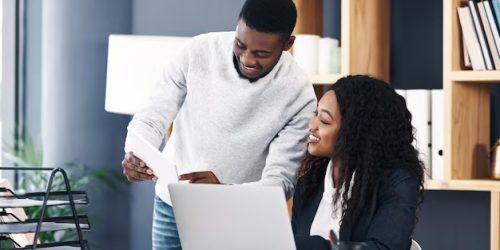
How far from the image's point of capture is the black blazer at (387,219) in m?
2.04

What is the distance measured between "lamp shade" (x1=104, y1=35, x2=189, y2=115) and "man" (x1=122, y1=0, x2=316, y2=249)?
1.14 meters

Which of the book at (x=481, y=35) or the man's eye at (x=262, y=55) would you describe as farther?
the book at (x=481, y=35)

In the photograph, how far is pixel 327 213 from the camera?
2205 mm

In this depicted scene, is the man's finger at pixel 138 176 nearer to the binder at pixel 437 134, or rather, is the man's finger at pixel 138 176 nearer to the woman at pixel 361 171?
the woman at pixel 361 171

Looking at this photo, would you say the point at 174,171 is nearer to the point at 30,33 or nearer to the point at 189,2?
the point at 189,2

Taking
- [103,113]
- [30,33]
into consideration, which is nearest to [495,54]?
[103,113]

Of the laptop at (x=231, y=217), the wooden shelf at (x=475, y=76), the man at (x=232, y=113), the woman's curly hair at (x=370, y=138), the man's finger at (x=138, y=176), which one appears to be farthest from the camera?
the wooden shelf at (x=475, y=76)

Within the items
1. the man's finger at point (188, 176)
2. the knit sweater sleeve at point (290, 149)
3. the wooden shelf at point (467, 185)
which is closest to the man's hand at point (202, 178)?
the man's finger at point (188, 176)

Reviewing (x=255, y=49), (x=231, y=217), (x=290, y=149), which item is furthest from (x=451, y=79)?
(x=231, y=217)

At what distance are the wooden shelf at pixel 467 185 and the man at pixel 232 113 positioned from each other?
92 centimetres

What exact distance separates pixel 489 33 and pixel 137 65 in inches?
50.2

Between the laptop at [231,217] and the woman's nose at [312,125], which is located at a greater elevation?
the woman's nose at [312,125]

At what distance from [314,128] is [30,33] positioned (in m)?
2.59

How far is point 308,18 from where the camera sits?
11.5ft
